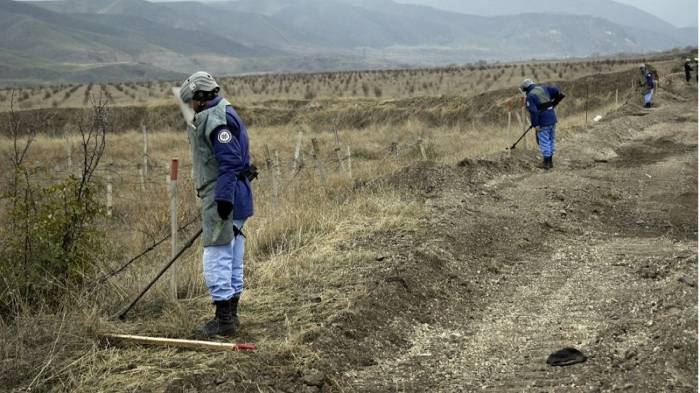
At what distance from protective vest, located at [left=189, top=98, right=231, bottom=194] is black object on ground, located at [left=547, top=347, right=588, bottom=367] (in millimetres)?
2746

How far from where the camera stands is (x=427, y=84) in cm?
5341

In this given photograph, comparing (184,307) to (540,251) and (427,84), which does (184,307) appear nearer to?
(540,251)

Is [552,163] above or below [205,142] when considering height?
below

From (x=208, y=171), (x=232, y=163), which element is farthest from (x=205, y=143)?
(x=232, y=163)

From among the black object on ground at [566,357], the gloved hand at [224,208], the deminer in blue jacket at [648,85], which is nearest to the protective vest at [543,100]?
the black object on ground at [566,357]

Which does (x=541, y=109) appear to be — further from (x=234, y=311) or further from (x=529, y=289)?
(x=234, y=311)

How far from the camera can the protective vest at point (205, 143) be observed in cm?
529

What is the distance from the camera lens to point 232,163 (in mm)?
5219

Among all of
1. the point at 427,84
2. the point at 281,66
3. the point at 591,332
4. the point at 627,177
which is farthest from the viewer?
the point at 281,66

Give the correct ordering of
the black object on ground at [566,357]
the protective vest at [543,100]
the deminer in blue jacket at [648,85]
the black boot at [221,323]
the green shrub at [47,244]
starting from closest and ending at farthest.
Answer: the black object on ground at [566,357] → the black boot at [221,323] → the green shrub at [47,244] → the protective vest at [543,100] → the deminer in blue jacket at [648,85]

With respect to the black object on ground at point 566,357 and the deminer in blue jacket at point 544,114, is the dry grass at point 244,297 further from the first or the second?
the deminer in blue jacket at point 544,114

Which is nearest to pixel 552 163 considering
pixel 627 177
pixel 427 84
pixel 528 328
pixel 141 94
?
pixel 627 177

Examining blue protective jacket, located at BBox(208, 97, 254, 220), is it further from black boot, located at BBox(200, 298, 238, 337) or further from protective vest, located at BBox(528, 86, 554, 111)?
protective vest, located at BBox(528, 86, 554, 111)

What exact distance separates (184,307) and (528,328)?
9.25 ft
